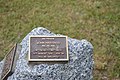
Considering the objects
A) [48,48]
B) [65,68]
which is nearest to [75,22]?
[48,48]

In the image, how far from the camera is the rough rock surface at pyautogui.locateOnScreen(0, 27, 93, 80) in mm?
3531

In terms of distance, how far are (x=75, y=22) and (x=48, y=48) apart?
242cm

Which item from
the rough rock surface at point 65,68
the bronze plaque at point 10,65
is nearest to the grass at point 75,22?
the rough rock surface at point 65,68

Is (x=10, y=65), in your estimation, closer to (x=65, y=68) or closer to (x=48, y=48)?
(x=48, y=48)

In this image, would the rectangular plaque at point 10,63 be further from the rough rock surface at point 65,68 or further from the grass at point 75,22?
the grass at point 75,22

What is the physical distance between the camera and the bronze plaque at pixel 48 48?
362 cm

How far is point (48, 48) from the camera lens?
3.70 meters

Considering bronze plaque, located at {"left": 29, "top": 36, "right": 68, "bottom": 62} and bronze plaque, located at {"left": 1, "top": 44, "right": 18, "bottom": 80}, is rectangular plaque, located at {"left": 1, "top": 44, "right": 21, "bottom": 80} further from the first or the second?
bronze plaque, located at {"left": 29, "top": 36, "right": 68, "bottom": 62}

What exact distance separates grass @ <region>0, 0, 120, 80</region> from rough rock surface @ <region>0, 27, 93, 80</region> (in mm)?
1313

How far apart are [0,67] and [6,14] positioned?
207 centimetres

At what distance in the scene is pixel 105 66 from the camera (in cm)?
513

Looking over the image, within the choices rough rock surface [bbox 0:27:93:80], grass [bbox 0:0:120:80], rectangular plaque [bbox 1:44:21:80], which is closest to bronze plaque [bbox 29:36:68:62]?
rough rock surface [bbox 0:27:93:80]

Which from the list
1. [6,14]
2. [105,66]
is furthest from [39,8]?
[105,66]

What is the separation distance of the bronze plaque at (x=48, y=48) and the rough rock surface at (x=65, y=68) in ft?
0.27
